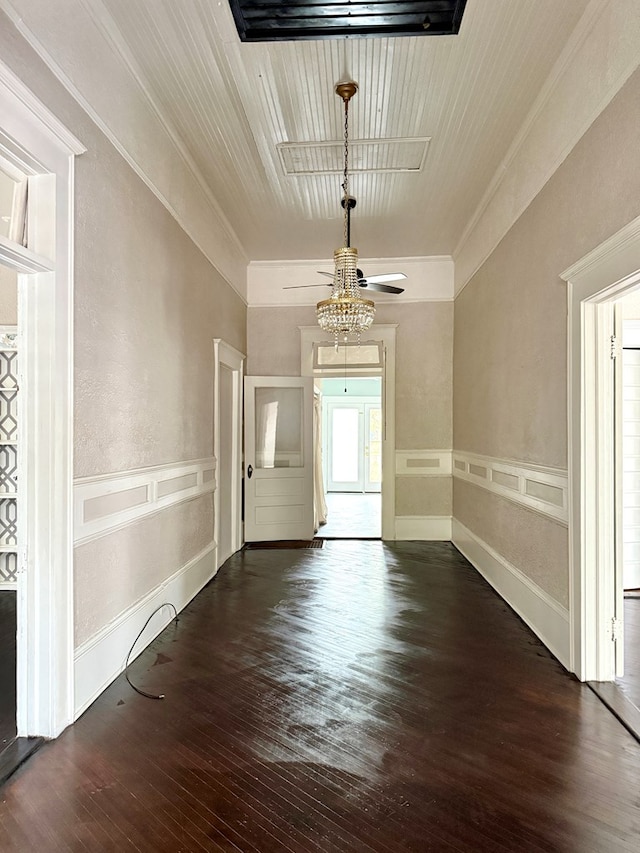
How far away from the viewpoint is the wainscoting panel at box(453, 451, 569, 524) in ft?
9.47

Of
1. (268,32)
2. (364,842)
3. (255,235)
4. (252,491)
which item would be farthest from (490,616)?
(255,235)

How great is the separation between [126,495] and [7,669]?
3.62ft

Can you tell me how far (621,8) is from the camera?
2160 millimetres

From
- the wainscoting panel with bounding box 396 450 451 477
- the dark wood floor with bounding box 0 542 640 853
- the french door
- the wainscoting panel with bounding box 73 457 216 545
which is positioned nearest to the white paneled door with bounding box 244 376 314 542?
the wainscoting panel with bounding box 396 450 451 477

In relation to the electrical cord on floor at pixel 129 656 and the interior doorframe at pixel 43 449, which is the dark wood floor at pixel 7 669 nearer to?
the interior doorframe at pixel 43 449

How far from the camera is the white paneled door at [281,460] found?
5.88m

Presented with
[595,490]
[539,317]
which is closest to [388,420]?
[539,317]

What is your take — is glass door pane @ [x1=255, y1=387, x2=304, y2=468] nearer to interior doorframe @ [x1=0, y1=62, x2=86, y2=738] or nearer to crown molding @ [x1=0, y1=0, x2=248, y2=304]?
crown molding @ [x1=0, y1=0, x2=248, y2=304]

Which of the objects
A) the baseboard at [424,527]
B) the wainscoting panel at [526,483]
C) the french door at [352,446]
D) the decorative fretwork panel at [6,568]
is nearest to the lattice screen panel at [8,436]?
the decorative fretwork panel at [6,568]

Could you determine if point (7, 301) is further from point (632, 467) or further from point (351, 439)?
point (351, 439)

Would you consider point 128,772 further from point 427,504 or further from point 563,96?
point 427,504

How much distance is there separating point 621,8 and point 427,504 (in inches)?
189

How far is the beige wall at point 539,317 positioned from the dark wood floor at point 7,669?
2.88 m

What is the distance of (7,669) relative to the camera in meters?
2.67
